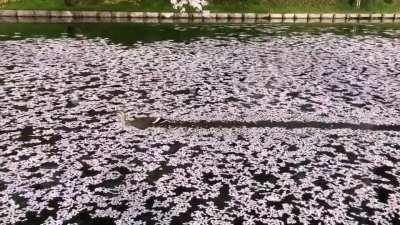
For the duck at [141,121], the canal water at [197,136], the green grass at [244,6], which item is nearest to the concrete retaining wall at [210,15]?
the green grass at [244,6]

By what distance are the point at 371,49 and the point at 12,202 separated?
2495cm

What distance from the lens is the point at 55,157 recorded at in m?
11.7

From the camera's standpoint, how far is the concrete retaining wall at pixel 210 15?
1560 inches

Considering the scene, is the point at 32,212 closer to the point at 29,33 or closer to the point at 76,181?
the point at 76,181

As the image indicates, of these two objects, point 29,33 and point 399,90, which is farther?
point 29,33

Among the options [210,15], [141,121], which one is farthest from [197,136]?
[210,15]

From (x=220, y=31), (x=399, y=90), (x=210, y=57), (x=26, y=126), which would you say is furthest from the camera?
(x=220, y=31)

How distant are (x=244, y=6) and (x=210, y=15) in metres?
4.38

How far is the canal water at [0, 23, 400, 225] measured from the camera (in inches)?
369

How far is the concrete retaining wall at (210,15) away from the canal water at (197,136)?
13.9 m

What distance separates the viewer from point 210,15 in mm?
41156

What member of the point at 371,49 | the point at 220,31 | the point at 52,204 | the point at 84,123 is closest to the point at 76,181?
the point at 52,204

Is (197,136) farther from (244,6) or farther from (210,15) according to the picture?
(244,6)

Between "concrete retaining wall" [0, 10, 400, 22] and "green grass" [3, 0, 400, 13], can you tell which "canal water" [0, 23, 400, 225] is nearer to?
"concrete retaining wall" [0, 10, 400, 22]
